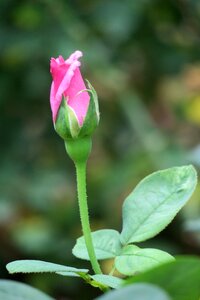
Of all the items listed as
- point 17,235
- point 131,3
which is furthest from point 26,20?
point 17,235

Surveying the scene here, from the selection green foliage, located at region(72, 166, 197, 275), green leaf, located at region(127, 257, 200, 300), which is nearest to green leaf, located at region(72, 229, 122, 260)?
green foliage, located at region(72, 166, 197, 275)

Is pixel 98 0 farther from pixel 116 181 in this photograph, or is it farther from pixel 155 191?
pixel 155 191

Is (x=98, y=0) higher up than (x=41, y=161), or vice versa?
(x=98, y=0)

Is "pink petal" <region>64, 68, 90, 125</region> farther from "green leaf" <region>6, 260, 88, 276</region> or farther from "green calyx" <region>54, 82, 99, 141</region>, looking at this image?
"green leaf" <region>6, 260, 88, 276</region>

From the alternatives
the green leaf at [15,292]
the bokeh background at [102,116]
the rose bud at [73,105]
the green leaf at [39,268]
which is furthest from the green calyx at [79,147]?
the bokeh background at [102,116]

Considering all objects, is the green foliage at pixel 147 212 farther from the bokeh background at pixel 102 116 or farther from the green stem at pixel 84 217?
the bokeh background at pixel 102 116

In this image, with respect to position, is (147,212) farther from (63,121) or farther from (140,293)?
(140,293)
